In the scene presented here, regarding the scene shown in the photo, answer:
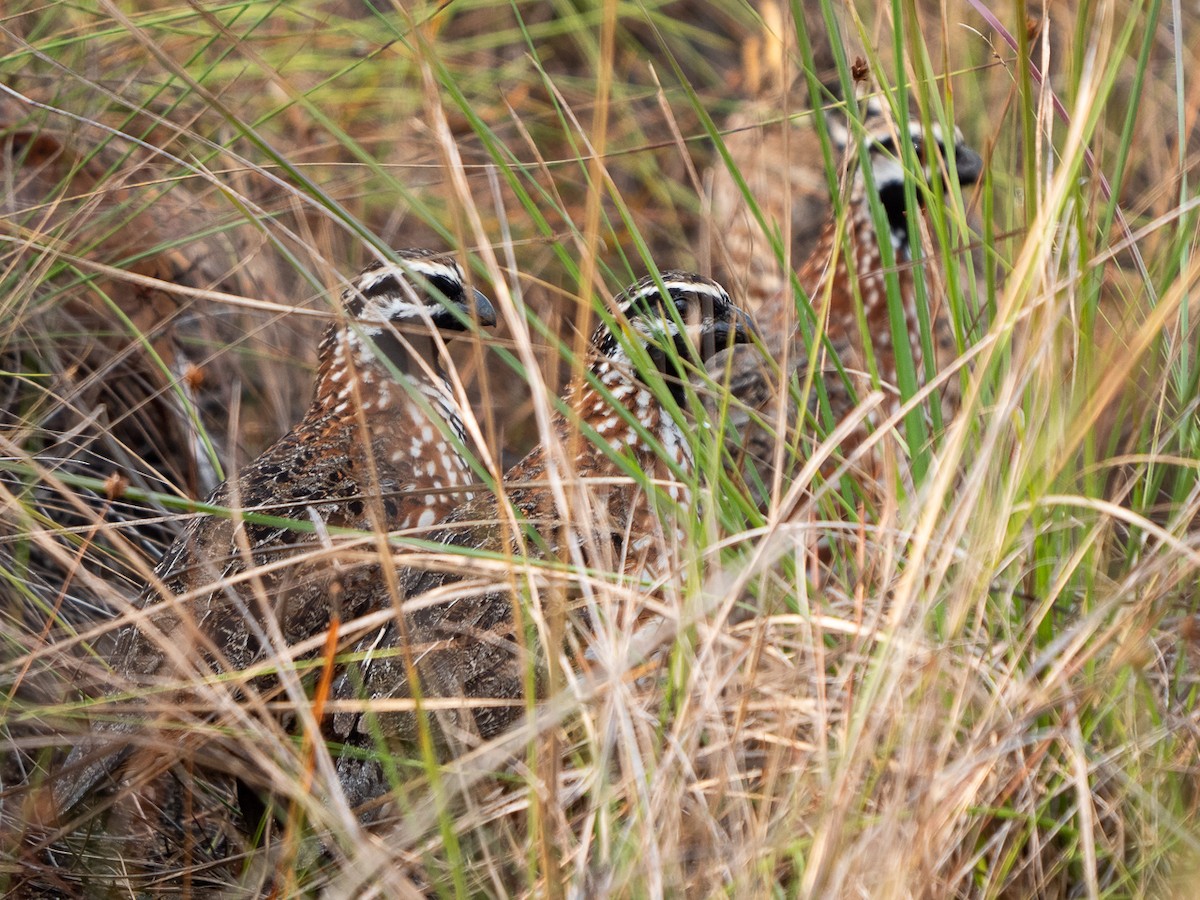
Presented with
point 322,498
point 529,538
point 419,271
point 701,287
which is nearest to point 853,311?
point 701,287

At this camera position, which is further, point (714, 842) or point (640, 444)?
point (640, 444)

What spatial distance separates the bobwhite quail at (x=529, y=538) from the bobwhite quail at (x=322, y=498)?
7.6 inches

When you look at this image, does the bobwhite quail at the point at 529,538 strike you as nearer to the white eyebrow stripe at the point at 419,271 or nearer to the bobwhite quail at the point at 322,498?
the bobwhite quail at the point at 322,498

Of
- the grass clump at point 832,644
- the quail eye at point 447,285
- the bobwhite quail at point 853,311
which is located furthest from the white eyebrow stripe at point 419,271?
the bobwhite quail at point 853,311

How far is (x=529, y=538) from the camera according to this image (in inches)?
137

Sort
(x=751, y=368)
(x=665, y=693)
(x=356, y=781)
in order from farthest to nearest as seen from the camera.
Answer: (x=751, y=368), (x=356, y=781), (x=665, y=693)

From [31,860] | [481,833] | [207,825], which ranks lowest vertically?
[207,825]

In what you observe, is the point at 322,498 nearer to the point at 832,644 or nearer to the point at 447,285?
the point at 447,285

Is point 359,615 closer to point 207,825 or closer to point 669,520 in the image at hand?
point 207,825

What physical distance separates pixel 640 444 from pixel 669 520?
43.2 inches

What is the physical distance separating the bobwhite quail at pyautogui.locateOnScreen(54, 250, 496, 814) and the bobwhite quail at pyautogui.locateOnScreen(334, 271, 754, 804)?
0.19m

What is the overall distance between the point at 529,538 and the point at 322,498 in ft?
1.81

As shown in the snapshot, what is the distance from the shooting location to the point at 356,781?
3340 mm

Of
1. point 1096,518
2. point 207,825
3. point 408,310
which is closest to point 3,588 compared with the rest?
point 207,825
